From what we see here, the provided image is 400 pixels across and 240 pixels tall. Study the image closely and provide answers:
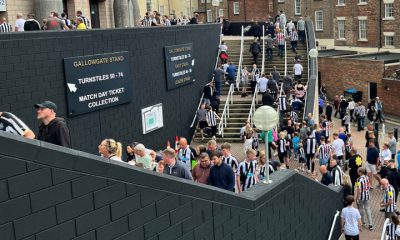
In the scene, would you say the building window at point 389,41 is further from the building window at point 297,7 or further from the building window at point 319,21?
the building window at point 297,7

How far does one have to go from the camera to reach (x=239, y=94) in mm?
23281

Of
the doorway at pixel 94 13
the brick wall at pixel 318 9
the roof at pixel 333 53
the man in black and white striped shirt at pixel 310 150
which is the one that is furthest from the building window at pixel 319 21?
the man in black and white striped shirt at pixel 310 150

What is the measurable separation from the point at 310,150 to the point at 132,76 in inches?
240

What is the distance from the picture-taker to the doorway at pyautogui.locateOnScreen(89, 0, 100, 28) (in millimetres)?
20891

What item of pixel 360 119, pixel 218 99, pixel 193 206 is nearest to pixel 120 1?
pixel 218 99

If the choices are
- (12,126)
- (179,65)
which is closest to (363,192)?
(179,65)

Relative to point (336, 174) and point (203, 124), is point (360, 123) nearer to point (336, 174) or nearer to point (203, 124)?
point (203, 124)

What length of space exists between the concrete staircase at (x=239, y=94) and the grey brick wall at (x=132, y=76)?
4.69 ft

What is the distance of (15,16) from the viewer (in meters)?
15.5

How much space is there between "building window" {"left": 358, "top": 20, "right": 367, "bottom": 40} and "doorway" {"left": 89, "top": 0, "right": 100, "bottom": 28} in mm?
29659

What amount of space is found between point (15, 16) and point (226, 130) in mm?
8934

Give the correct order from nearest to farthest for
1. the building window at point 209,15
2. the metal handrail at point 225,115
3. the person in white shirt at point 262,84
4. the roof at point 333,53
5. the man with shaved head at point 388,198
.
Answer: the man with shaved head at point 388,198 → the metal handrail at point 225,115 → the person in white shirt at point 262,84 → the roof at point 333,53 → the building window at point 209,15

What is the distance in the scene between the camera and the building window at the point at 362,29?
4484cm

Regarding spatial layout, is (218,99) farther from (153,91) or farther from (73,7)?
(73,7)
